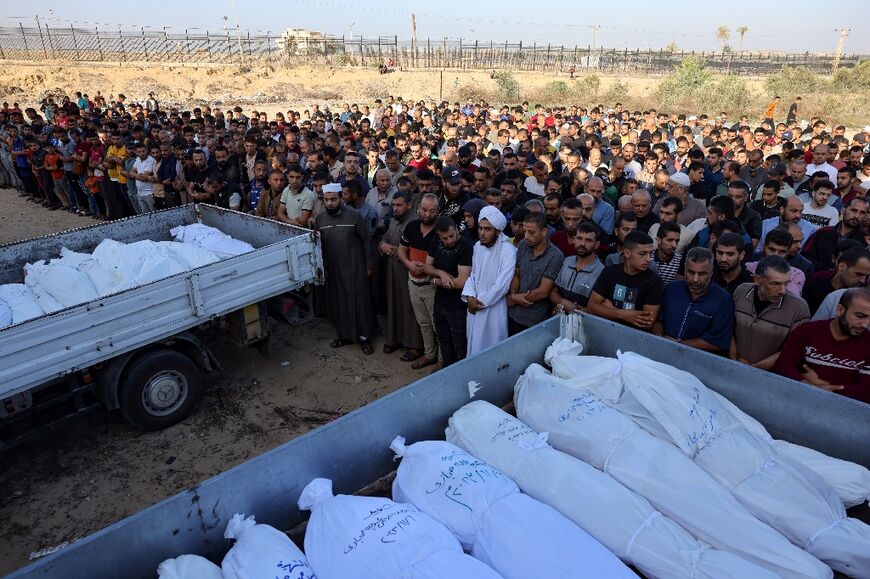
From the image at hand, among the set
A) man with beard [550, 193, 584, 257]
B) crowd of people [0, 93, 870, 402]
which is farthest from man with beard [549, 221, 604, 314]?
man with beard [550, 193, 584, 257]

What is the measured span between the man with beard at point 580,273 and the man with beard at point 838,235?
6.98 feet

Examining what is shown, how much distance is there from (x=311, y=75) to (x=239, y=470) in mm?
38303

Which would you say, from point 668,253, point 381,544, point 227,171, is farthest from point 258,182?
point 381,544

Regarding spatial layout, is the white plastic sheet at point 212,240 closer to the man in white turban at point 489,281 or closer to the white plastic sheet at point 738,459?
the man in white turban at point 489,281

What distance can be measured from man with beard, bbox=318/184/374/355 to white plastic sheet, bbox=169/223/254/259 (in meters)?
0.83

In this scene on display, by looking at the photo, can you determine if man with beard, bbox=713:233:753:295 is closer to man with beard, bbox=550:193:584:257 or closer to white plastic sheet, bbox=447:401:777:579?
man with beard, bbox=550:193:584:257

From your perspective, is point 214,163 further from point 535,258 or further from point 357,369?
point 535,258

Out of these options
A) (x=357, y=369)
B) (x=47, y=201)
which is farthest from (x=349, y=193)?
(x=47, y=201)

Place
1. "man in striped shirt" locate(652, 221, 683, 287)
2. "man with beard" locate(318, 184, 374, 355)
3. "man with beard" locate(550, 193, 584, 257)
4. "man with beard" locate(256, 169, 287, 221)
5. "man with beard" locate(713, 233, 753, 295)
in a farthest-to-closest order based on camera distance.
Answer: "man with beard" locate(256, 169, 287, 221) < "man with beard" locate(318, 184, 374, 355) < "man with beard" locate(550, 193, 584, 257) < "man in striped shirt" locate(652, 221, 683, 287) < "man with beard" locate(713, 233, 753, 295)

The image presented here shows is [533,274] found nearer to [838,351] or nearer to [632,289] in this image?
[632,289]

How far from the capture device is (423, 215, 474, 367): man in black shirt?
472 cm

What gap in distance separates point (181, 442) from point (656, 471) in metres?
3.91

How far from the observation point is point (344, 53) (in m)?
44.8

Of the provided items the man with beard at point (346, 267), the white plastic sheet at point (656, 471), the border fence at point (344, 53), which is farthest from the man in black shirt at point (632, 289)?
the border fence at point (344, 53)
